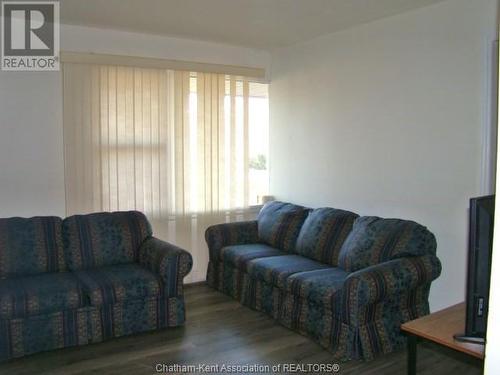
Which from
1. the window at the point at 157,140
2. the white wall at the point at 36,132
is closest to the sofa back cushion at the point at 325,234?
the window at the point at 157,140

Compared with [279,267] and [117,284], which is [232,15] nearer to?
[279,267]

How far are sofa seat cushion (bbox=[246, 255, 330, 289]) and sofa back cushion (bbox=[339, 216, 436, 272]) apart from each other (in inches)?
12.6

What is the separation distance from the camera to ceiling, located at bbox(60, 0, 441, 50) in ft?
11.1

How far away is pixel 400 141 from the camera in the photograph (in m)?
3.67

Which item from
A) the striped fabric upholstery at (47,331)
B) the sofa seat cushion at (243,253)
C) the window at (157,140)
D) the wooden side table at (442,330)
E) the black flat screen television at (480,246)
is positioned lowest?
the striped fabric upholstery at (47,331)

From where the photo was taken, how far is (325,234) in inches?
151

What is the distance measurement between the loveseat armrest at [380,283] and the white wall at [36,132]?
2.59 metres

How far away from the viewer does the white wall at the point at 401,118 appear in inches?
126

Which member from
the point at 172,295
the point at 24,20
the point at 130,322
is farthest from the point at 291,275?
the point at 24,20

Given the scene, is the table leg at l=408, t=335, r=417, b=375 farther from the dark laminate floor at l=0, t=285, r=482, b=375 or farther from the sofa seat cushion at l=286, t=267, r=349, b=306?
the sofa seat cushion at l=286, t=267, r=349, b=306

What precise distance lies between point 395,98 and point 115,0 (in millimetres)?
2234

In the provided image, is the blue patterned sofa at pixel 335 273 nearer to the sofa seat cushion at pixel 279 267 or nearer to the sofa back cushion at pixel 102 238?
the sofa seat cushion at pixel 279 267

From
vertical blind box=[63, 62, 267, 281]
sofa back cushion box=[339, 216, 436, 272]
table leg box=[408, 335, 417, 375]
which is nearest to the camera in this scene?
table leg box=[408, 335, 417, 375]

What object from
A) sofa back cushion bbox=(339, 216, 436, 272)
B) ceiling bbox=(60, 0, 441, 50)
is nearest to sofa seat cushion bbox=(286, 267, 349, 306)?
sofa back cushion bbox=(339, 216, 436, 272)
